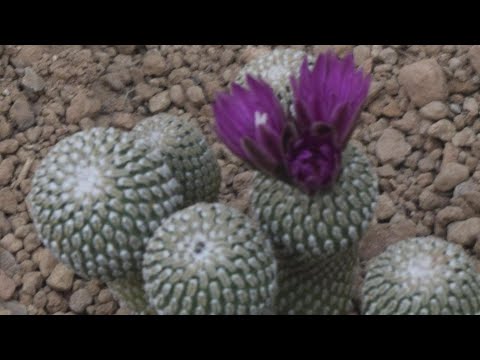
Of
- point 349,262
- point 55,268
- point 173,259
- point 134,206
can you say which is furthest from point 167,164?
point 55,268

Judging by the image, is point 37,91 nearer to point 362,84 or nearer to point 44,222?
point 44,222

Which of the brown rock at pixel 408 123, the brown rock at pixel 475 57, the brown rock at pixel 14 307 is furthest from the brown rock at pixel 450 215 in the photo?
the brown rock at pixel 14 307

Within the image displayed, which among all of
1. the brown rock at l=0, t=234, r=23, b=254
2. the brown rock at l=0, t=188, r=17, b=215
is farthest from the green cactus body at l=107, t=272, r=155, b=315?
the brown rock at l=0, t=188, r=17, b=215

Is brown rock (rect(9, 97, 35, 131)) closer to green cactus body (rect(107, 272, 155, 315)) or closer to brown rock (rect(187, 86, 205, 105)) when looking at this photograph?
brown rock (rect(187, 86, 205, 105))

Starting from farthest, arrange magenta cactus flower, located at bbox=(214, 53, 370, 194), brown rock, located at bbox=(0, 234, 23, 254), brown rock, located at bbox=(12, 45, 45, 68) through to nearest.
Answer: brown rock, located at bbox=(12, 45, 45, 68)
brown rock, located at bbox=(0, 234, 23, 254)
magenta cactus flower, located at bbox=(214, 53, 370, 194)

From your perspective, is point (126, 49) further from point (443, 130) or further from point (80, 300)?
point (443, 130)
